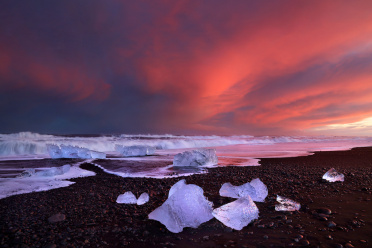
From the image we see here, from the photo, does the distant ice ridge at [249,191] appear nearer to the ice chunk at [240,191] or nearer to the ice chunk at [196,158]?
the ice chunk at [240,191]

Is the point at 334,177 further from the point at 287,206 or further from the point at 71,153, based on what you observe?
the point at 71,153

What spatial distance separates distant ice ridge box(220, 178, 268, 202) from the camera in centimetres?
332

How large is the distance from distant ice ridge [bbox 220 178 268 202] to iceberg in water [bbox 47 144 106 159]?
924cm

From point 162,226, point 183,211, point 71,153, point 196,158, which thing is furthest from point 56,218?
point 71,153

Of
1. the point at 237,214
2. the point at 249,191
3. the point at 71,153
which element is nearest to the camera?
the point at 237,214

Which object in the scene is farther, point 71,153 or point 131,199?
point 71,153

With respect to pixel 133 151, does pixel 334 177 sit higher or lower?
lower

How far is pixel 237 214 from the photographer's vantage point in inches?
96.3

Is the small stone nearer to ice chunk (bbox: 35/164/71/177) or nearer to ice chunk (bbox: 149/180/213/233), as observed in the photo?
ice chunk (bbox: 149/180/213/233)

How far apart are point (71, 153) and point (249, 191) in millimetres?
10848

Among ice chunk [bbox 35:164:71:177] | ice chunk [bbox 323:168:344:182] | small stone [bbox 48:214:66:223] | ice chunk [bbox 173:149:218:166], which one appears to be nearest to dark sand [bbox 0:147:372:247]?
small stone [bbox 48:214:66:223]

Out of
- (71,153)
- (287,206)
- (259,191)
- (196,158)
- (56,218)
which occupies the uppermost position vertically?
(71,153)

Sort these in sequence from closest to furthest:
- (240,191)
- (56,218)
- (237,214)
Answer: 1. (237,214)
2. (56,218)
3. (240,191)

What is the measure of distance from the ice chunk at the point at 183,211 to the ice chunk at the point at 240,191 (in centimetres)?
101
